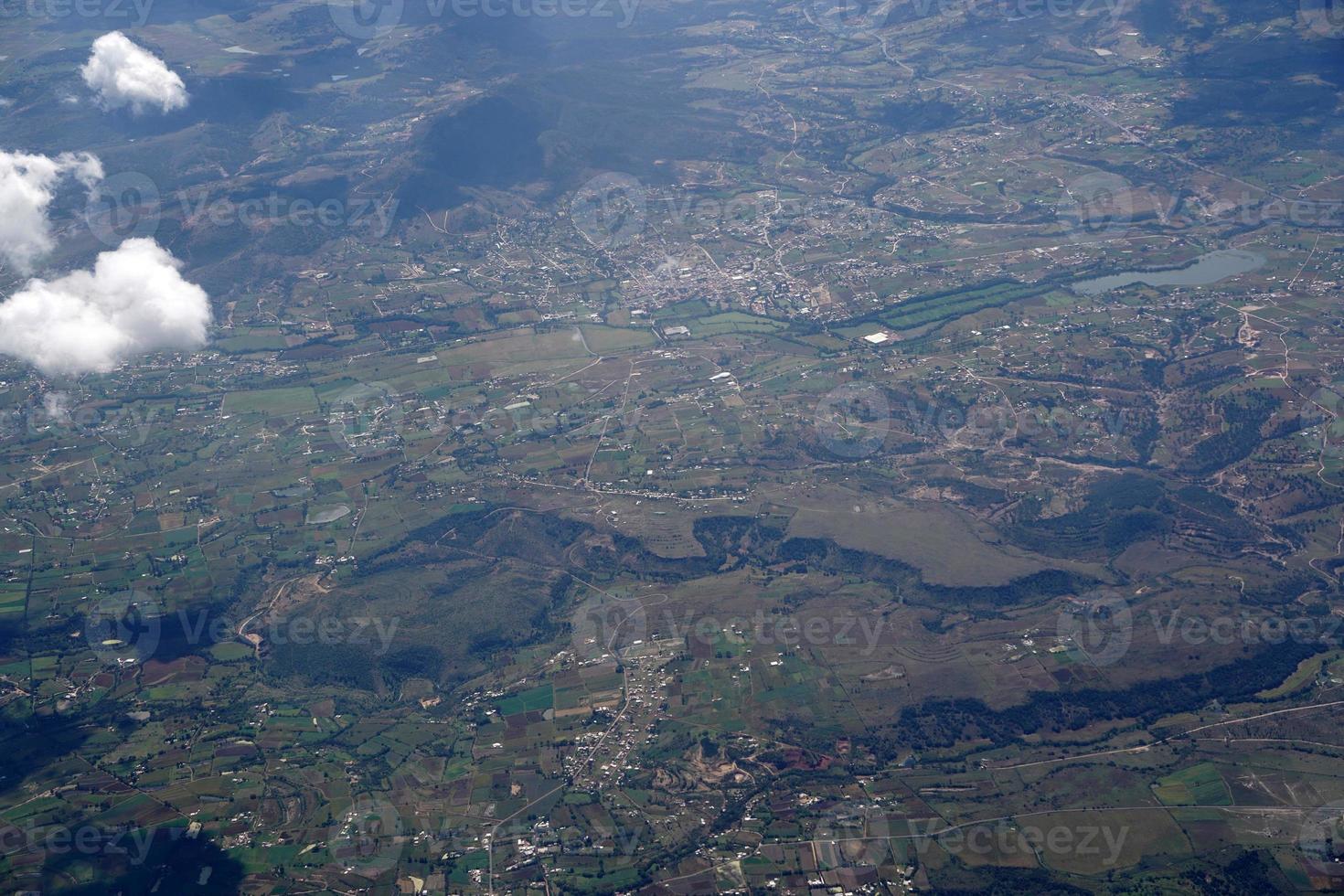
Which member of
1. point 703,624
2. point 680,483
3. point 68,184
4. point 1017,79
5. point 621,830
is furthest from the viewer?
point 1017,79

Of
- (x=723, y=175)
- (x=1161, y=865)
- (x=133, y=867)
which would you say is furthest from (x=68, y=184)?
(x=1161, y=865)

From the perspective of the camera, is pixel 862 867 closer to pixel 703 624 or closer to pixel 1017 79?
pixel 703 624

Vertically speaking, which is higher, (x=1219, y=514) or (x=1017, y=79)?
(x=1017, y=79)

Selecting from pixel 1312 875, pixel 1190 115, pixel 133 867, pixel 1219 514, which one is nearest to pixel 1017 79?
pixel 1190 115

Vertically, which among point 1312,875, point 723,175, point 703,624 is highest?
point 723,175

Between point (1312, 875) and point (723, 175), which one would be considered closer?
point (1312, 875)

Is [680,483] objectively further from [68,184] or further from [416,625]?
[68,184]

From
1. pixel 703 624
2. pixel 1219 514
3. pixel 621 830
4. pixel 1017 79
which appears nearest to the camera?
pixel 621 830

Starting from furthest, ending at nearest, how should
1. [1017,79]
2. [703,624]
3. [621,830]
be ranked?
1. [1017,79]
2. [703,624]
3. [621,830]

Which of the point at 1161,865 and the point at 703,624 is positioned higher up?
the point at 703,624
